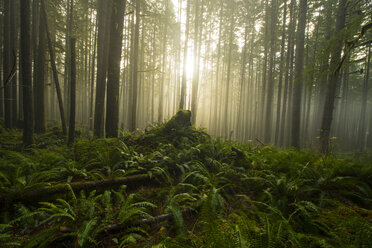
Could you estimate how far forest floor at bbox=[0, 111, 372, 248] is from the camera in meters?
1.81

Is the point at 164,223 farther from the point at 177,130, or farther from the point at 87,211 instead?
the point at 177,130

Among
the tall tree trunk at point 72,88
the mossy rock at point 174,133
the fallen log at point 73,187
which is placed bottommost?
the fallen log at point 73,187

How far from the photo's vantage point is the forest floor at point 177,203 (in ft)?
5.93

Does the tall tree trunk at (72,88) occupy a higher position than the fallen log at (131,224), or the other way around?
the tall tree trunk at (72,88)

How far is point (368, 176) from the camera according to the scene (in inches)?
125

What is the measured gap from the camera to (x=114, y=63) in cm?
595

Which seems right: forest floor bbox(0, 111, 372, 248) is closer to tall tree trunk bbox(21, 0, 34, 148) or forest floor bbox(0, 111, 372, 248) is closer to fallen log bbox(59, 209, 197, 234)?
fallen log bbox(59, 209, 197, 234)

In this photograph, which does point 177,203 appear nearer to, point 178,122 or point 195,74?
point 178,122

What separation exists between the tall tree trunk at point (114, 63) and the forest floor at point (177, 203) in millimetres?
1519

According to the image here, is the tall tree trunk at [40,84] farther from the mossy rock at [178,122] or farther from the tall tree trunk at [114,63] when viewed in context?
the mossy rock at [178,122]

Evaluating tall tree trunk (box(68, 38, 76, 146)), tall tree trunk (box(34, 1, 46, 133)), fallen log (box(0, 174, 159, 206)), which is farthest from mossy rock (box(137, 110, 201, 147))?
tall tree trunk (box(34, 1, 46, 133))

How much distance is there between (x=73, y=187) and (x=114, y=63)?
4745mm

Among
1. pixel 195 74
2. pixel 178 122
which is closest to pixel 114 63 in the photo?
pixel 178 122

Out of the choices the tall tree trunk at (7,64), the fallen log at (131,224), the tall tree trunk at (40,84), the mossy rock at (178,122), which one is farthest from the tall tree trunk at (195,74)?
the tall tree trunk at (7,64)
